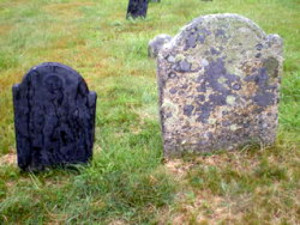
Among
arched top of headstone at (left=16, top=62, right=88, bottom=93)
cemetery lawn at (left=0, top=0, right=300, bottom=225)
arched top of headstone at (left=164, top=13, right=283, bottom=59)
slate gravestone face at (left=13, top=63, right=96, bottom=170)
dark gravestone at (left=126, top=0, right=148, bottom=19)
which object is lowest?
cemetery lawn at (left=0, top=0, right=300, bottom=225)

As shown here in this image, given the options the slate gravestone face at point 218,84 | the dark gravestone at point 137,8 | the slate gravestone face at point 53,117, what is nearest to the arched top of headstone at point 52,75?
the slate gravestone face at point 53,117

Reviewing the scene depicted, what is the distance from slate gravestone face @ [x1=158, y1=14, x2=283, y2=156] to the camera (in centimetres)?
384

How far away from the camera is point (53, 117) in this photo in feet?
12.5

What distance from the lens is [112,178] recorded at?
3646 millimetres

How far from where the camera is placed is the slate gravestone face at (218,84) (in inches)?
151

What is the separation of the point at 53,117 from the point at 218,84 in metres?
1.66

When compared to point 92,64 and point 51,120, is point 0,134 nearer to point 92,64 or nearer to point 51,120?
point 51,120

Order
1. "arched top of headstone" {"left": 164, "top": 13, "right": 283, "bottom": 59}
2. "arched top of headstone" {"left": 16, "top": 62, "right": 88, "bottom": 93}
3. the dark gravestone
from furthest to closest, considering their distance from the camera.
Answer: the dark gravestone < "arched top of headstone" {"left": 164, "top": 13, "right": 283, "bottom": 59} < "arched top of headstone" {"left": 16, "top": 62, "right": 88, "bottom": 93}

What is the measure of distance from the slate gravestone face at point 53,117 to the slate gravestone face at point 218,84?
2.60ft

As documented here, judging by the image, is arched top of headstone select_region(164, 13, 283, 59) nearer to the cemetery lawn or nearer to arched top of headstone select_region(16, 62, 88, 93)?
arched top of headstone select_region(16, 62, 88, 93)

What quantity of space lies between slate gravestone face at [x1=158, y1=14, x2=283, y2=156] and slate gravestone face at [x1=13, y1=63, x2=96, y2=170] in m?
0.79

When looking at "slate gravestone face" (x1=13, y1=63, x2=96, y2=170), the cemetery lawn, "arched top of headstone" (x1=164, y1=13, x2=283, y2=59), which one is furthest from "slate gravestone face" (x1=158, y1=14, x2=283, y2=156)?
"slate gravestone face" (x1=13, y1=63, x2=96, y2=170)

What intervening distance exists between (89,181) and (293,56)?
17.4ft

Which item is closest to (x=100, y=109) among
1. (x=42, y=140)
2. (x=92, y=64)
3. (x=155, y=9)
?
(x=42, y=140)
